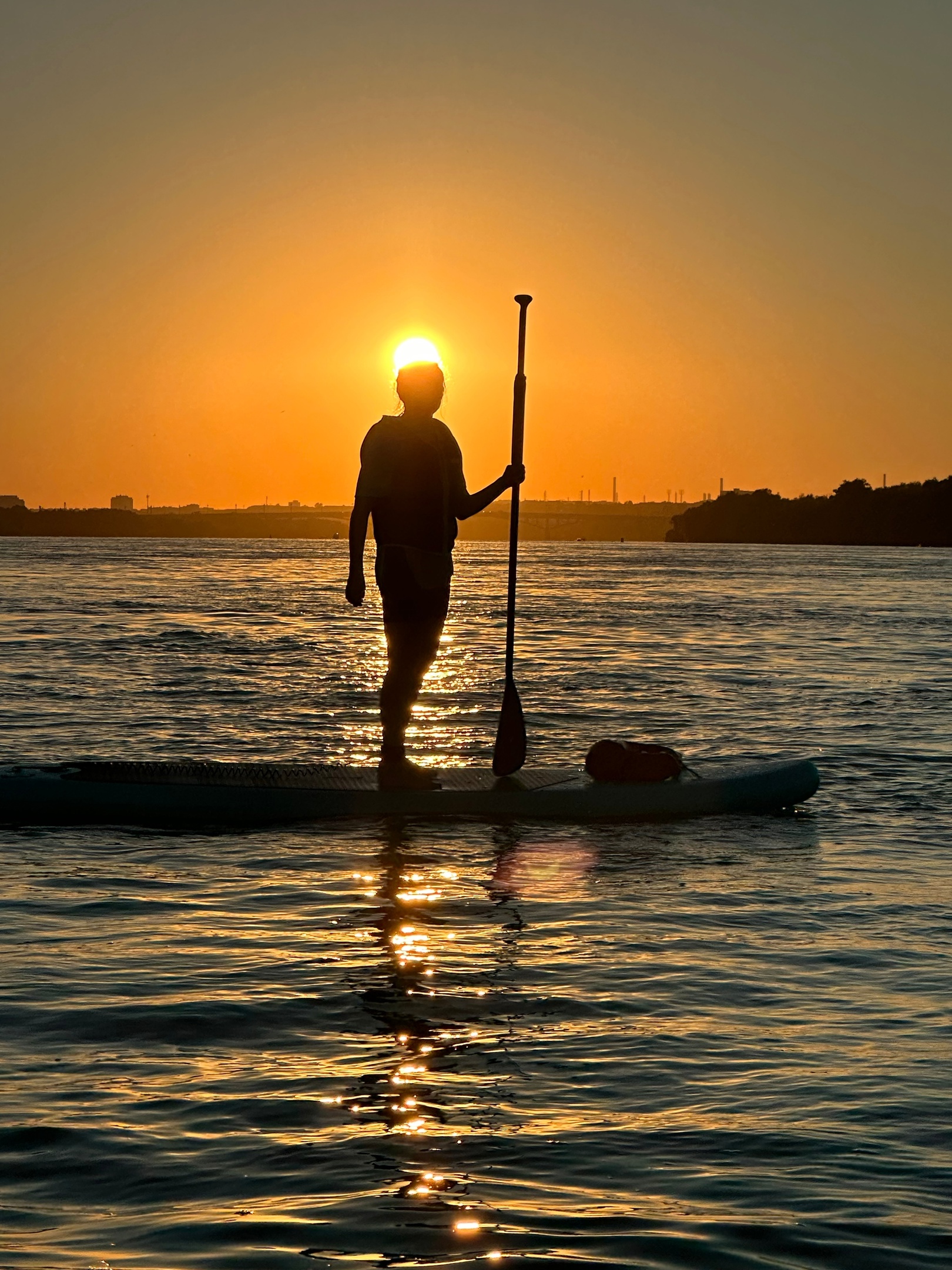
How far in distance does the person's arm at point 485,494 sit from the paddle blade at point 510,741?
131 cm

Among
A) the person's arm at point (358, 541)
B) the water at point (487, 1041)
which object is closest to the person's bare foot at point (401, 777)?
the water at point (487, 1041)

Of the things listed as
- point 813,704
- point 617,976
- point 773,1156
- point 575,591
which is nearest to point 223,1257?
point 773,1156

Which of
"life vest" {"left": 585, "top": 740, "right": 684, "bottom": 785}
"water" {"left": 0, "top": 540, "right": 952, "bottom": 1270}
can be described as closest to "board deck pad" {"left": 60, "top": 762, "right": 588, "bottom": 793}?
"life vest" {"left": 585, "top": 740, "right": 684, "bottom": 785}

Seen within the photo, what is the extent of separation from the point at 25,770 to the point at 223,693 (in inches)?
422

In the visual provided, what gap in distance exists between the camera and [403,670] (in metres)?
10.2

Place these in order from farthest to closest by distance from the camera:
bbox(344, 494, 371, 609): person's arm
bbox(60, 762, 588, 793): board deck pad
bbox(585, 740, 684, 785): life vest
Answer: bbox(585, 740, 684, 785): life vest < bbox(60, 762, 588, 793): board deck pad < bbox(344, 494, 371, 609): person's arm

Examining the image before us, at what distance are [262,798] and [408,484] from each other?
7.56ft

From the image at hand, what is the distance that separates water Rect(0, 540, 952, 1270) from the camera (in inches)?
153

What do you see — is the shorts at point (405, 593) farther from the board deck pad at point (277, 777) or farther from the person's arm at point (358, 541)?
the board deck pad at point (277, 777)

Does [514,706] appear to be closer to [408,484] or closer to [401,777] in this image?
[401,777]

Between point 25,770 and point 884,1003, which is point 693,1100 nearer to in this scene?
point 884,1003

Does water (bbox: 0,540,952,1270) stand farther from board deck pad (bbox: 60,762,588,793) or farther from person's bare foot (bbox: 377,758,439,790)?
board deck pad (bbox: 60,762,588,793)

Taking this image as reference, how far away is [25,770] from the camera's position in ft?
34.3

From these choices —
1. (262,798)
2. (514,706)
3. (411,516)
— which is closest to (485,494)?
(411,516)
